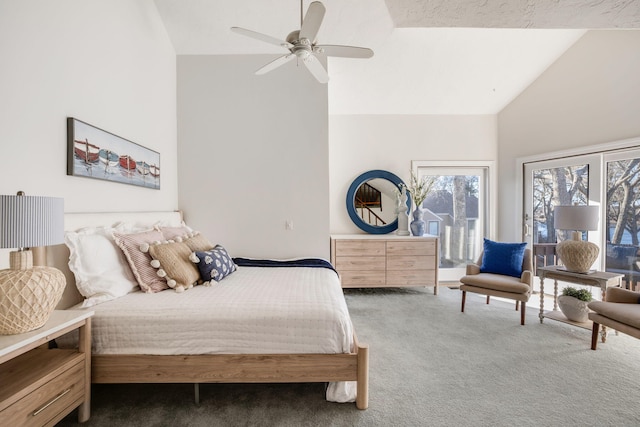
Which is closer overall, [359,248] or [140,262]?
[140,262]

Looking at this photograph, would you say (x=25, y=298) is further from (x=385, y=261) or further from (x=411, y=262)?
(x=411, y=262)

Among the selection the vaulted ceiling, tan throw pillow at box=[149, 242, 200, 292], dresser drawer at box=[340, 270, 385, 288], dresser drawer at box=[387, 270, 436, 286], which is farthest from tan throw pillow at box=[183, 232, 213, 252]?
dresser drawer at box=[387, 270, 436, 286]

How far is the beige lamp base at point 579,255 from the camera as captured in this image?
9.12ft

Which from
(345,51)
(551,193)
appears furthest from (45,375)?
(551,193)

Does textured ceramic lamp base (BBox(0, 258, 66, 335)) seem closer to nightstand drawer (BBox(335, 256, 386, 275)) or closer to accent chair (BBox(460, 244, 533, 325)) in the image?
nightstand drawer (BBox(335, 256, 386, 275))

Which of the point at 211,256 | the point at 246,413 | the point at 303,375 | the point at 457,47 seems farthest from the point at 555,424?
the point at 457,47

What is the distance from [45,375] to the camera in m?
1.36

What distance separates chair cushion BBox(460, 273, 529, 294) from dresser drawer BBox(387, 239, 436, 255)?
695 mm

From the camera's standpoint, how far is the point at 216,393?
188cm

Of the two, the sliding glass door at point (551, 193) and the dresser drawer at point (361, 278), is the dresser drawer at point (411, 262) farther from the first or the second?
the sliding glass door at point (551, 193)

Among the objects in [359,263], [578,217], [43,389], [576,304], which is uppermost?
[578,217]

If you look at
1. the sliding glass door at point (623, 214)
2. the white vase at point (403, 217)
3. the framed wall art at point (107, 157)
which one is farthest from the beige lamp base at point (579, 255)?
the framed wall art at point (107, 157)

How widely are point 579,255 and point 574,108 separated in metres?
1.83

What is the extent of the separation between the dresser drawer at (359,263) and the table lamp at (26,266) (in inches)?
114
